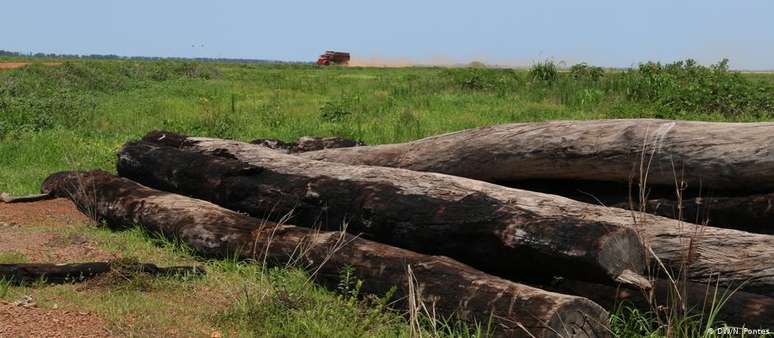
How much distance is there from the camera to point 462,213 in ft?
14.9

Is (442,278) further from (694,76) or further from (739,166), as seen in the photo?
(694,76)

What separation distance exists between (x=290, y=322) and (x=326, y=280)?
0.77m

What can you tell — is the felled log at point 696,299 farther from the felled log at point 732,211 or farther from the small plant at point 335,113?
the small plant at point 335,113

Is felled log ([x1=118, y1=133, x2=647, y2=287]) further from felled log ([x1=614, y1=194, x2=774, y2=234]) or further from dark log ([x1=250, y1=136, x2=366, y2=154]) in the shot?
dark log ([x1=250, y1=136, x2=366, y2=154])

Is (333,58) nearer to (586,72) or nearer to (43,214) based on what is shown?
(586,72)

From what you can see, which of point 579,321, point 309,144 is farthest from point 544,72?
point 579,321

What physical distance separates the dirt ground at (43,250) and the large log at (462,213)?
120cm

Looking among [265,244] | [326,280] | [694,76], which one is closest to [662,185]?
[326,280]

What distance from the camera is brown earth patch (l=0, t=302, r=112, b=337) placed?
372 centimetres

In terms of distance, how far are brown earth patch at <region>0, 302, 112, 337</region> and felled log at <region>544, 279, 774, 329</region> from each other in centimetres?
260

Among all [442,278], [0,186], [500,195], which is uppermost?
[500,195]

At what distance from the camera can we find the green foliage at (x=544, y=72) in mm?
20328

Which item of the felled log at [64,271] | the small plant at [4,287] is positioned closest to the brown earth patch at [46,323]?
the small plant at [4,287]

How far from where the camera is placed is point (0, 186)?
870cm
